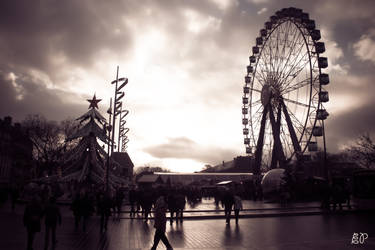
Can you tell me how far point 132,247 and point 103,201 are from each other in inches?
195

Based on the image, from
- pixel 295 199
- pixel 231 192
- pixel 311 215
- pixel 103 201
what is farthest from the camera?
pixel 295 199

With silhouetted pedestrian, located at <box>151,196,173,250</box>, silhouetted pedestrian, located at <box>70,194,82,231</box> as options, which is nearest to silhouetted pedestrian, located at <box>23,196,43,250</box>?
silhouetted pedestrian, located at <box>151,196,173,250</box>

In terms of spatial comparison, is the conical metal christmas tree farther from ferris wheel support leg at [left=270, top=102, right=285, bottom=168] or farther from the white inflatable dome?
ferris wheel support leg at [left=270, top=102, right=285, bottom=168]

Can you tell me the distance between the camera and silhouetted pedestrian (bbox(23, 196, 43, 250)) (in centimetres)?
937

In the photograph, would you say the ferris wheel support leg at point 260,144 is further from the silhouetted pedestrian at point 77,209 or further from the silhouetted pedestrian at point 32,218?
the silhouetted pedestrian at point 32,218

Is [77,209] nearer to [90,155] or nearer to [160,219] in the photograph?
[160,219]

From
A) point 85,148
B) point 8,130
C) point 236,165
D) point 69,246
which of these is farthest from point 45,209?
point 236,165

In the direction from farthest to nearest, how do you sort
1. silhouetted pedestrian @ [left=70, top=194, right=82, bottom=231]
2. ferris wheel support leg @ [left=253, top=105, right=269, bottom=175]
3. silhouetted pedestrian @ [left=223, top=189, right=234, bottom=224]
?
ferris wheel support leg @ [left=253, top=105, right=269, bottom=175], silhouetted pedestrian @ [left=223, top=189, right=234, bottom=224], silhouetted pedestrian @ [left=70, top=194, right=82, bottom=231]

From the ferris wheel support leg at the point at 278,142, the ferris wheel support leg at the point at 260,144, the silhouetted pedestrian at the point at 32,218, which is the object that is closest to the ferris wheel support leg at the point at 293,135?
the ferris wheel support leg at the point at 278,142

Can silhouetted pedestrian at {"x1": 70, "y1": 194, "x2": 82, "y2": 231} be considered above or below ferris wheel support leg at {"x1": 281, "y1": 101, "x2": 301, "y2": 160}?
below

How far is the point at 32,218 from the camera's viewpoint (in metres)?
9.41

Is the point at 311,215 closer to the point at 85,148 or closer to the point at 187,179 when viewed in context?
the point at 85,148

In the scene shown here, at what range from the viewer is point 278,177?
1414 inches

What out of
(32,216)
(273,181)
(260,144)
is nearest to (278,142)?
(260,144)
